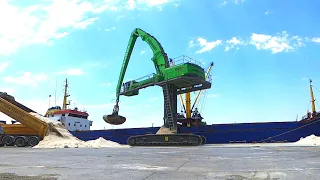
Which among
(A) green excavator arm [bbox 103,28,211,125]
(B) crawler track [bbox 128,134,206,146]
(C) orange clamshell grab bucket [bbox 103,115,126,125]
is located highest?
(A) green excavator arm [bbox 103,28,211,125]

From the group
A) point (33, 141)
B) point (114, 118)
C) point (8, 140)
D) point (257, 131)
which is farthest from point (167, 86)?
point (8, 140)

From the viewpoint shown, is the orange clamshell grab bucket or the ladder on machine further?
the orange clamshell grab bucket

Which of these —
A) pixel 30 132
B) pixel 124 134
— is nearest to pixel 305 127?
pixel 124 134

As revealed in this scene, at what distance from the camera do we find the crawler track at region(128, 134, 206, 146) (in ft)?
92.7

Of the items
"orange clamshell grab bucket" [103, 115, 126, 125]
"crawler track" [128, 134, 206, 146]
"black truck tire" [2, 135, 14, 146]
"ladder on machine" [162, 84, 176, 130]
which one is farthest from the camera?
"orange clamshell grab bucket" [103, 115, 126, 125]

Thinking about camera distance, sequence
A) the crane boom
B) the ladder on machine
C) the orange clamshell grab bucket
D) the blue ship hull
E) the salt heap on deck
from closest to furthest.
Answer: the salt heap on deck, the blue ship hull, the ladder on machine, the crane boom, the orange clamshell grab bucket

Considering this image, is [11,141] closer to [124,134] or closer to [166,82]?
[124,134]

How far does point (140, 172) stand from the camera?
27.8 feet

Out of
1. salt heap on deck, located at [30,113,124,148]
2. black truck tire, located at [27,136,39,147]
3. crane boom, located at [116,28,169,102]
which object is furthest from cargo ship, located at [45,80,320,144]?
black truck tire, located at [27,136,39,147]

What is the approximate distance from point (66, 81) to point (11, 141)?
78.9 ft

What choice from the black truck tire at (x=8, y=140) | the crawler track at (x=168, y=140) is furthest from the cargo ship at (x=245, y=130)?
the black truck tire at (x=8, y=140)

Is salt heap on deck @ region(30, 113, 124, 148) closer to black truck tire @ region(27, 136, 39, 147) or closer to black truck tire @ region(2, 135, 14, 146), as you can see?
black truck tire @ region(27, 136, 39, 147)

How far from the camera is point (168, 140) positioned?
30.0m

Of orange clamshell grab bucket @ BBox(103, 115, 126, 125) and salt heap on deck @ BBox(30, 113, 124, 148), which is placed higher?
orange clamshell grab bucket @ BBox(103, 115, 126, 125)
